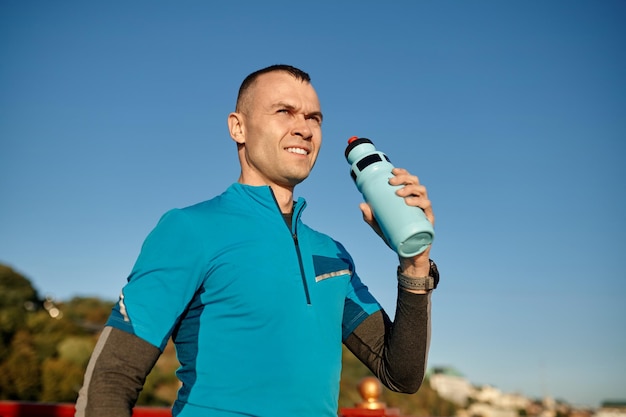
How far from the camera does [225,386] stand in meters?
1.80

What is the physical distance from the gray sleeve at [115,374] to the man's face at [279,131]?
85cm

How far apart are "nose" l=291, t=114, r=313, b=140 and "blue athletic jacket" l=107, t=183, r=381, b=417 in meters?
0.40

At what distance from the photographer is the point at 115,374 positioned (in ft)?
5.49

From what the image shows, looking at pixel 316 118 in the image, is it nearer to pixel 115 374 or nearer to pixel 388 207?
pixel 388 207

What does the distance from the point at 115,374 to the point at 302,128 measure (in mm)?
1116

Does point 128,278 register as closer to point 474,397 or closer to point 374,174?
point 374,174

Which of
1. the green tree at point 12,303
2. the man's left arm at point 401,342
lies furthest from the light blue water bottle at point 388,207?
the green tree at point 12,303

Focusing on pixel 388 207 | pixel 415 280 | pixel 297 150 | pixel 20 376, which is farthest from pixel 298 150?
pixel 20 376

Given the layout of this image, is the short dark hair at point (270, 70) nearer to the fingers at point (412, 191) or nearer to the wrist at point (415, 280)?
the fingers at point (412, 191)

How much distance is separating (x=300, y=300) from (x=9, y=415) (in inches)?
97.4

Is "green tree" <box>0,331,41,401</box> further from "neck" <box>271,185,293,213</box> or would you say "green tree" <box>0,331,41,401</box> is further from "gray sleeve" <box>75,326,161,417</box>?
"gray sleeve" <box>75,326,161,417</box>

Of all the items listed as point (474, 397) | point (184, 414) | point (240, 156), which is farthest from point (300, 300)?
point (474, 397)

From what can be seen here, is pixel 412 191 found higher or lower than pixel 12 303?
lower

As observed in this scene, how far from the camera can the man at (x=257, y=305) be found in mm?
1744
